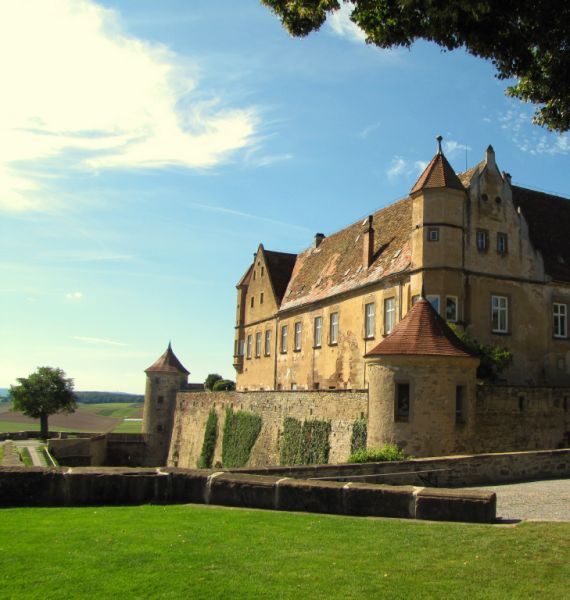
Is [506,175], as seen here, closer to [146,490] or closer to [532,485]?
[532,485]

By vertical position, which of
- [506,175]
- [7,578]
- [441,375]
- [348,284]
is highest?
[506,175]

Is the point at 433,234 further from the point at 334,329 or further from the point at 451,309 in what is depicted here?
the point at 334,329

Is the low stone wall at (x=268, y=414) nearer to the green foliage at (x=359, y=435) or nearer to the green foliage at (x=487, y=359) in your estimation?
the green foliage at (x=359, y=435)

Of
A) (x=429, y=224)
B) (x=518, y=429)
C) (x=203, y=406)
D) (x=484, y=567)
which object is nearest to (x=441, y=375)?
(x=518, y=429)

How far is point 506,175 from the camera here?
29906mm

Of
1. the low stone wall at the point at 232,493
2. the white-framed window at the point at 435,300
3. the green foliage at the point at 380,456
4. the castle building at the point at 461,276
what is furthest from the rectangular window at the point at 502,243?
the low stone wall at the point at 232,493

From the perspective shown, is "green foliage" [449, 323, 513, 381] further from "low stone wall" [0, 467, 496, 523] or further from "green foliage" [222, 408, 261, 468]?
"low stone wall" [0, 467, 496, 523]

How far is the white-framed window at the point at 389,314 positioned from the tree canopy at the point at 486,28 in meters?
16.8

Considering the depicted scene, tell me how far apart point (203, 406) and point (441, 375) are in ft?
76.6

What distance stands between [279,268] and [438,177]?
2012cm

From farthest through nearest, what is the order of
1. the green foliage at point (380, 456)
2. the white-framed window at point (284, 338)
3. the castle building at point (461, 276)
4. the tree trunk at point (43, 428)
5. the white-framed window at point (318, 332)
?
the tree trunk at point (43, 428)
the white-framed window at point (284, 338)
the white-framed window at point (318, 332)
the castle building at point (461, 276)
the green foliage at point (380, 456)

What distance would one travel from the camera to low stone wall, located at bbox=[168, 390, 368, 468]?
2448 cm

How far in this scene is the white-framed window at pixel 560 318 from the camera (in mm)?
28969

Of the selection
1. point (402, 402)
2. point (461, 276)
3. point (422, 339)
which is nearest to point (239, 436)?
point (461, 276)
